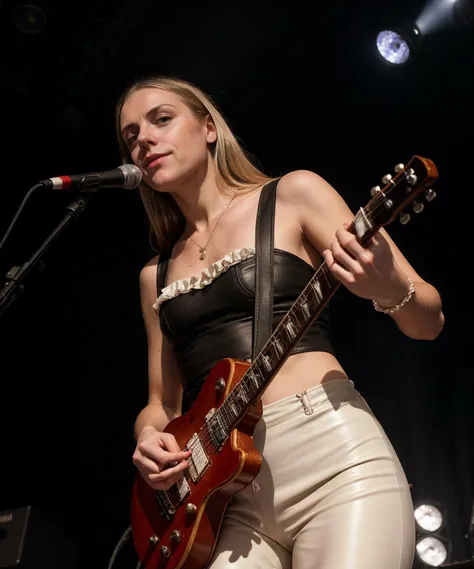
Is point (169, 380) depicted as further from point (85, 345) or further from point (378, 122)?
point (378, 122)

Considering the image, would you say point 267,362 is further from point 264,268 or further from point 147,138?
point 147,138

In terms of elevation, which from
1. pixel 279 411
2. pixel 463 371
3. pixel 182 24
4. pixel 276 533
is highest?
pixel 182 24

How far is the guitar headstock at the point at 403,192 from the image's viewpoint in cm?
136

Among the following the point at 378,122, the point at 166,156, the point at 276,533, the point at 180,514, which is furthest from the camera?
the point at 378,122

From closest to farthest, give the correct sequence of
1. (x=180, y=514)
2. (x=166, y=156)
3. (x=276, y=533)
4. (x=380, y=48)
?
(x=276, y=533), (x=180, y=514), (x=166, y=156), (x=380, y=48)

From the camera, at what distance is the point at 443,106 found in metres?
3.64

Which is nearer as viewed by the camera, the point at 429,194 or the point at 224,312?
the point at 429,194

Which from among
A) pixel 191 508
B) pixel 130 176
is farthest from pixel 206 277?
pixel 191 508

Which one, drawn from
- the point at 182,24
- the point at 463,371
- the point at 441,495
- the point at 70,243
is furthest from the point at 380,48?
the point at 441,495

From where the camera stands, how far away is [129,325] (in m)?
4.15

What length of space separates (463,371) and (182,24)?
235 centimetres

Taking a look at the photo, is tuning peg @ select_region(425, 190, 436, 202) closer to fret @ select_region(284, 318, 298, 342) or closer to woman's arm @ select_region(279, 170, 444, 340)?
woman's arm @ select_region(279, 170, 444, 340)

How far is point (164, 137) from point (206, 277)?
21.5 inches

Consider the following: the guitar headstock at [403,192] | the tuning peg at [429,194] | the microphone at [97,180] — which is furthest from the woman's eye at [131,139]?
the tuning peg at [429,194]
